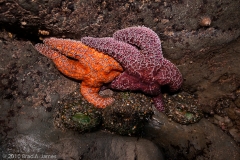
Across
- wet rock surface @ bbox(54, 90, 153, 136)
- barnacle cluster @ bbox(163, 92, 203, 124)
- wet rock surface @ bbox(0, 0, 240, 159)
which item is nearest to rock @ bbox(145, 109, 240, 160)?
wet rock surface @ bbox(0, 0, 240, 159)

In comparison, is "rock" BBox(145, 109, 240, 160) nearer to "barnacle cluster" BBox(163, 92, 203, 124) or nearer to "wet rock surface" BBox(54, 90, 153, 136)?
"barnacle cluster" BBox(163, 92, 203, 124)

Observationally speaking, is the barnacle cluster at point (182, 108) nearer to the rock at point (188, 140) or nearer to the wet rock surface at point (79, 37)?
the rock at point (188, 140)

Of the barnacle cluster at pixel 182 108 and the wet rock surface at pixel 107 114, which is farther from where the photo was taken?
the barnacle cluster at pixel 182 108

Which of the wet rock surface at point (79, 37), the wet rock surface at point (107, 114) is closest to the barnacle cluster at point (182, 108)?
the wet rock surface at point (79, 37)

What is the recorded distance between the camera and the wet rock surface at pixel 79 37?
12.5 feet

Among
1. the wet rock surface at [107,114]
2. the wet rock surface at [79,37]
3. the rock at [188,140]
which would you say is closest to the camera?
the wet rock surface at [79,37]

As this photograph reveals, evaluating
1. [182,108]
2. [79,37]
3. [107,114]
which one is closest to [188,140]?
[182,108]

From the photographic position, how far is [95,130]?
14.4 ft

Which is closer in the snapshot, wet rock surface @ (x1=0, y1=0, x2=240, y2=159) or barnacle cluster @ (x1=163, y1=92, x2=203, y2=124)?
wet rock surface @ (x1=0, y1=0, x2=240, y2=159)

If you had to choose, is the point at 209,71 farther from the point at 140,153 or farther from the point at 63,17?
the point at 63,17

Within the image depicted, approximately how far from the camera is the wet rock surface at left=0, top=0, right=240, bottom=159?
3.80 m

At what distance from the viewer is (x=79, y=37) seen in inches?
161

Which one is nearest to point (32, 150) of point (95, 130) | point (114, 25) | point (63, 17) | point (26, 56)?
point (95, 130)

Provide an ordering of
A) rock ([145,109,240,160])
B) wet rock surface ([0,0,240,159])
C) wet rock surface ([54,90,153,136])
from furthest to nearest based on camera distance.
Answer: rock ([145,109,240,160]) → wet rock surface ([54,90,153,136]) → wet rock surface ([0,0,240,159])
